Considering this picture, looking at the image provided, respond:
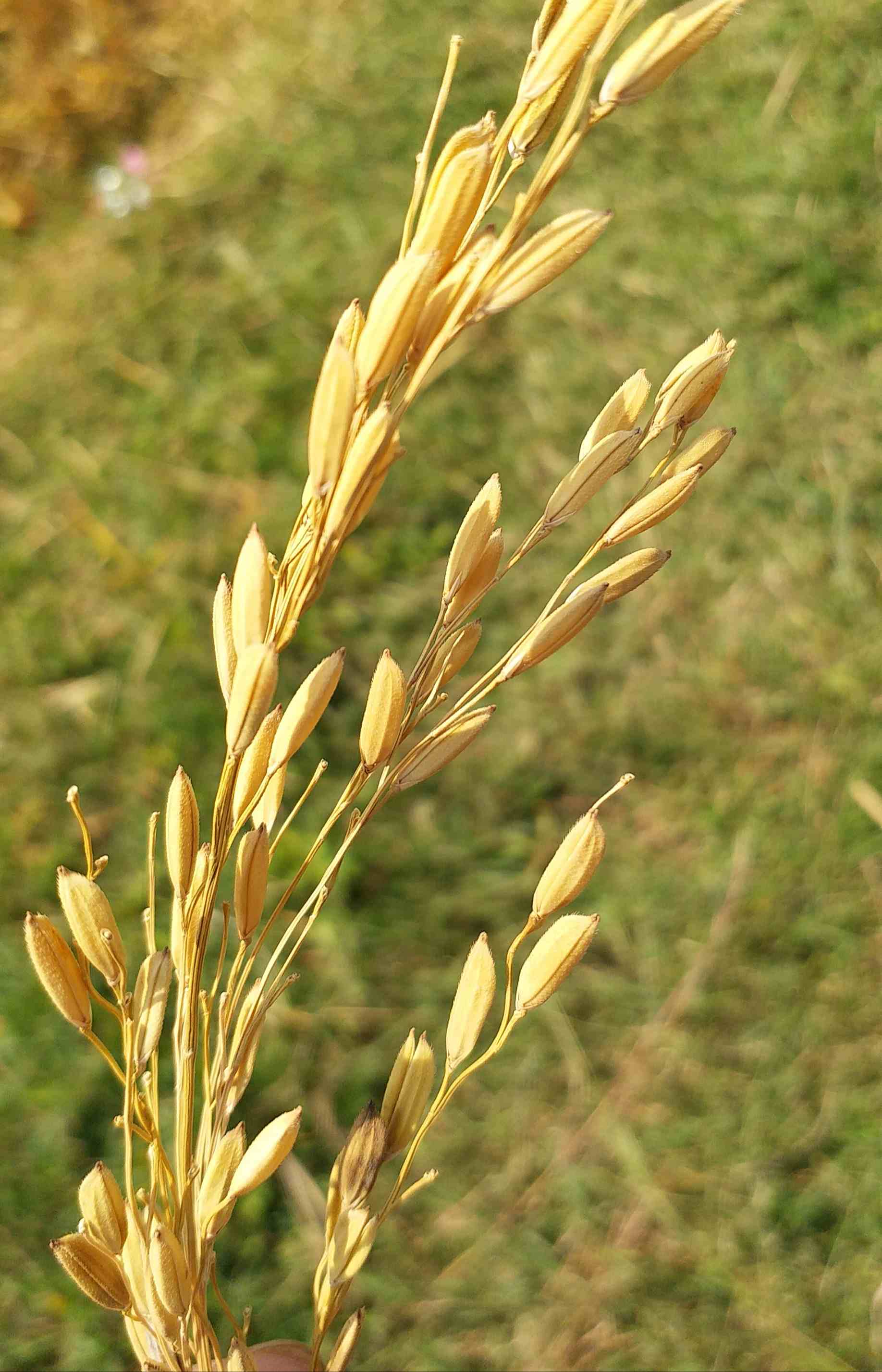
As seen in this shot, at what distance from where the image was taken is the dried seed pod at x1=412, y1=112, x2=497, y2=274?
34 cm

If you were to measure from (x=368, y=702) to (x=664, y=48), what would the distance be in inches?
9.0

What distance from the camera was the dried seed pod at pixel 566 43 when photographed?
332 mm

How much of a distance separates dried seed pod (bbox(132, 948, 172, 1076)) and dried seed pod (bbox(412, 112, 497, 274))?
0.84 ft

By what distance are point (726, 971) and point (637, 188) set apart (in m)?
1.11

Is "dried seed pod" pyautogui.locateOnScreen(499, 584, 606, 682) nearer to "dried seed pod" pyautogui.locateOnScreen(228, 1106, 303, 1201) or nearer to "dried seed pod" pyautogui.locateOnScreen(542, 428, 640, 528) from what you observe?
"dried seed pod" pyautogui.locateOnScreen(542, 428, 640, 528)

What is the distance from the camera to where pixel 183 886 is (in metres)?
0.41

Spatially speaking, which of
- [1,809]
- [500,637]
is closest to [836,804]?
[500,637]

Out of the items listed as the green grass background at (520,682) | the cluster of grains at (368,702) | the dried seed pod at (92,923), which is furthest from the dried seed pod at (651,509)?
the green grass background at (520,682)

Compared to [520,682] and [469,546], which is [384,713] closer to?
[469,546]

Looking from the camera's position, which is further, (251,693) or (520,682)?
(520,682)

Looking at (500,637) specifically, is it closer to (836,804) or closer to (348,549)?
(348,549)

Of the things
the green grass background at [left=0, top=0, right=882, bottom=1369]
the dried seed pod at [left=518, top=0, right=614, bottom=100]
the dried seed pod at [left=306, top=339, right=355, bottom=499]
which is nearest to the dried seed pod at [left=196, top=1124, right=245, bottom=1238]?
the dried seed pod at [left=306, top=339, right=355, bottom=499]

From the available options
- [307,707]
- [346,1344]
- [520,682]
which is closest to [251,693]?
[307,707]

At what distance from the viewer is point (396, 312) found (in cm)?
33
